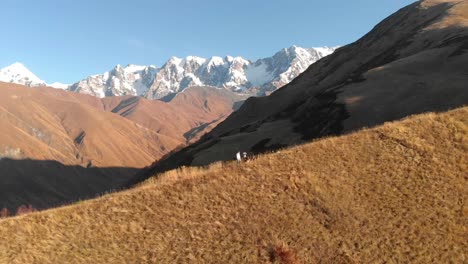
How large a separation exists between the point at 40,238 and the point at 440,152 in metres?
22.4

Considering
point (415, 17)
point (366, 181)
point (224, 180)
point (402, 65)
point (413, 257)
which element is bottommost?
point (413, 257)

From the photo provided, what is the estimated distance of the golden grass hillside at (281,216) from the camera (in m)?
20.0

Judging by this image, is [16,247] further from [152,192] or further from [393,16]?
[393,16]

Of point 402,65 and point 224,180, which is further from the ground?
point 402,65

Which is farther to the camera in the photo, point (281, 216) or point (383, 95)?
point (383, 95)

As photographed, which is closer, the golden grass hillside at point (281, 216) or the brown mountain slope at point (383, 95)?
the golden grass hillside at point (281, 216)

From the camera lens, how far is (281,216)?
864 inches

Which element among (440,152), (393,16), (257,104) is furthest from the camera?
(393,16)

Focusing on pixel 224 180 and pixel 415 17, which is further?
pixel 415 17

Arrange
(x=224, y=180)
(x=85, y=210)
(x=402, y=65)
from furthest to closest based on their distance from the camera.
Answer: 1. (x=402, y=65)
2. (x=224, y=180)
3. (x=85, y=210)

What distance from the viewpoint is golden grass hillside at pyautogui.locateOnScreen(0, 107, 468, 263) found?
65.5 ft

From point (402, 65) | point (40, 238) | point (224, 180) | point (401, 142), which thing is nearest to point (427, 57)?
point (402, 65)

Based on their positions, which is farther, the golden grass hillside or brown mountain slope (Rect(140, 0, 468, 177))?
Result: brown mountain slope (Rect(140, 0, 468, 177))

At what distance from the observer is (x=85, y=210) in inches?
862
